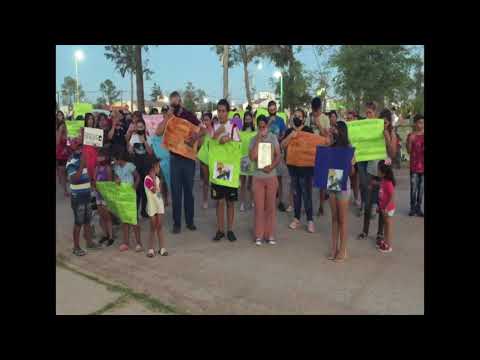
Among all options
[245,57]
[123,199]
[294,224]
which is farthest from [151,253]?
[245,57]

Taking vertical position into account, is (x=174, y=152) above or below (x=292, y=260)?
above

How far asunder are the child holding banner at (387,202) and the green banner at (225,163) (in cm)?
205

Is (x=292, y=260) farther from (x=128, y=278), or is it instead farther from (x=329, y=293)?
(x=128, y=278)

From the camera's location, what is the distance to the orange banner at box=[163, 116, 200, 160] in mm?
6422

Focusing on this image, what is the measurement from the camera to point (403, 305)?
410 centimetres

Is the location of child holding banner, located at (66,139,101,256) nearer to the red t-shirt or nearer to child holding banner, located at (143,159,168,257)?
child holding banner, located at (143,159,168,257)

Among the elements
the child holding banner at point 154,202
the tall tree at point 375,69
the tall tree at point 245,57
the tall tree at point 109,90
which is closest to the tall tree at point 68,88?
the tall tree at point 109,90

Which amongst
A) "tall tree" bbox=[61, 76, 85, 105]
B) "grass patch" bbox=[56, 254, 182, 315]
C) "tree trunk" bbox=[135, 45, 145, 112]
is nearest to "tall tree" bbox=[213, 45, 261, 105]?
"tree trunk" bbox=[135, 45, 145, 112]

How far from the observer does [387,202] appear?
18.1 ft

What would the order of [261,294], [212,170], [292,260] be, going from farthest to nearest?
[212,170] → [292,260] → [261,294]

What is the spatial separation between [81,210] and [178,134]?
6.04ft

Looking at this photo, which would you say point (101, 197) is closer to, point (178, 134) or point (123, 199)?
point (123, 199)

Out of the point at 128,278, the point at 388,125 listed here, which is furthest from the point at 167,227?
the point at 388,125

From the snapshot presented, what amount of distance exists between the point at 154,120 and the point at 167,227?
4.42 metres
